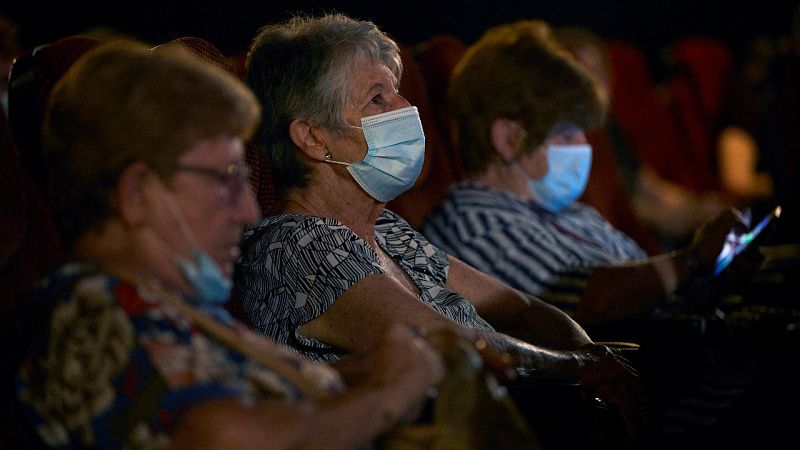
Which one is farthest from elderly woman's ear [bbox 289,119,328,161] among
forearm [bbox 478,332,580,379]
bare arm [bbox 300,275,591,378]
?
forearm [bbox 478,332,580,379]

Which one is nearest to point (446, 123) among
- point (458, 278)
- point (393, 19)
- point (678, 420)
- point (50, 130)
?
point (458, 278)

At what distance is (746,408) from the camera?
8.43 ft

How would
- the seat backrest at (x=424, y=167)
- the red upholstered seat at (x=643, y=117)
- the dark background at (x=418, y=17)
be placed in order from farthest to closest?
the red upholstered seat at (x=643, y=117)
the dark background at (x=418, y=17)
the seat backrest at (x=424, y=167)

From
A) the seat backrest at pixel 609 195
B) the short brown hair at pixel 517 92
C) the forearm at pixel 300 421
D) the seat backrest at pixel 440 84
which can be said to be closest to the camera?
the forearm at pixel 300 421

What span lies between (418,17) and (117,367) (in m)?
4.47

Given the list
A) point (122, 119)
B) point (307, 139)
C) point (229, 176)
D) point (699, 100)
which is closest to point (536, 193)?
point (307, 139)

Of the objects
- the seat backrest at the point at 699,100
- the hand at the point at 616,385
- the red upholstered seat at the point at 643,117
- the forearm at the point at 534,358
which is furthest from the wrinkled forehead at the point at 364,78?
the seat backrest at the point at 699,100

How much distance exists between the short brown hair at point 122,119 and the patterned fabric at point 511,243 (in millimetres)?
1287

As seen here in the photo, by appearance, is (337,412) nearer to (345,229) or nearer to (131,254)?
(131,254)

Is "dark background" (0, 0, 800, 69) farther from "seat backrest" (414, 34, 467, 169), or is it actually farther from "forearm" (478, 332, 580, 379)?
"forearm" (478, 332, 580, 379)

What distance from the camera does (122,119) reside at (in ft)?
3.73

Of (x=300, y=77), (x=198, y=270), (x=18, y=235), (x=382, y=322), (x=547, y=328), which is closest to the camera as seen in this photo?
(x=198, y=270)

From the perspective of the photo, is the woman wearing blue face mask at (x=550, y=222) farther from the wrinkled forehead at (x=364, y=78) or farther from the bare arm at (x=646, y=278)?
the wrinkled forehead at (x=364, y=78)

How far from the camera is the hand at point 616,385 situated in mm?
1714
